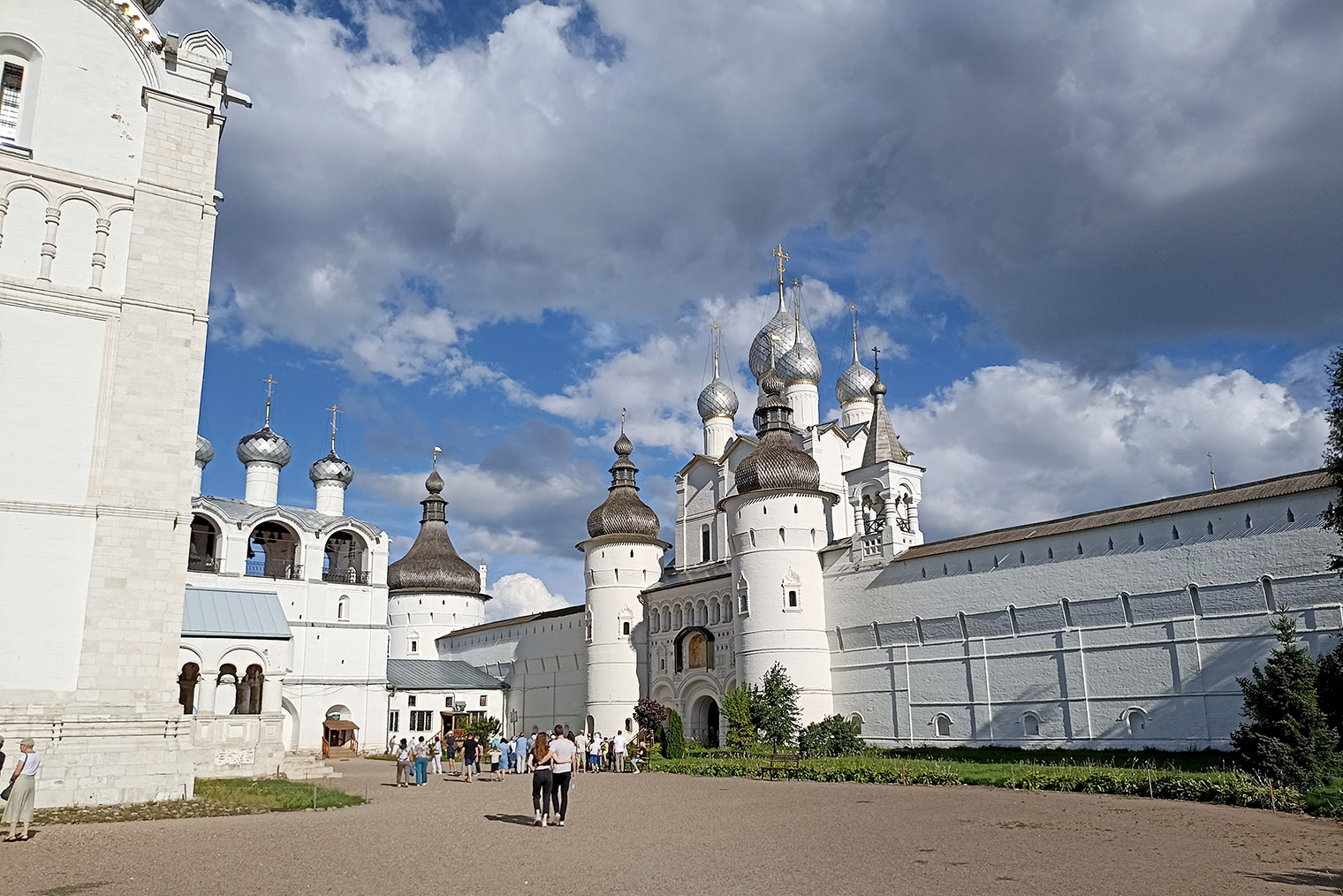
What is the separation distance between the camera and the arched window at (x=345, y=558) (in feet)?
122

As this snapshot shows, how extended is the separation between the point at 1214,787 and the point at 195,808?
1416 cm

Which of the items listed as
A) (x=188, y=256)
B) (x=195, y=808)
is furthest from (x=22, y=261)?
(x=195, y=808)

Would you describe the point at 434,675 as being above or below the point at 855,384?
below

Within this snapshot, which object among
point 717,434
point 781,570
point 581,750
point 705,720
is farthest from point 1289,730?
point 717,434

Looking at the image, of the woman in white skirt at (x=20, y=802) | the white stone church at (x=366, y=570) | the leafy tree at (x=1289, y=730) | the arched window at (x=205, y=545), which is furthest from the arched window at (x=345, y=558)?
the leafy tree at (x=1289, y=730)

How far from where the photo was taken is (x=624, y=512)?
3784cm

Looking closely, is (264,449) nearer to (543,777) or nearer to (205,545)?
(205,545)

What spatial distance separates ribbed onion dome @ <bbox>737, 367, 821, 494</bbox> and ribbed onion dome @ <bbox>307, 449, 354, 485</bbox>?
1838cm

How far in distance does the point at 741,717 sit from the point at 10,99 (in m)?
21.3

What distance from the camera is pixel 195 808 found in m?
12.9

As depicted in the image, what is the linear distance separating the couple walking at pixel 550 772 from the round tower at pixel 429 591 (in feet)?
128

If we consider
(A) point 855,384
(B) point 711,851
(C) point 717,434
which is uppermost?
(A) point 855,384

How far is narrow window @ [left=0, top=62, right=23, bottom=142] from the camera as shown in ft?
51.5

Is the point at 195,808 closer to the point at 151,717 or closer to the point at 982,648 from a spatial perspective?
the point at 151,717
